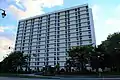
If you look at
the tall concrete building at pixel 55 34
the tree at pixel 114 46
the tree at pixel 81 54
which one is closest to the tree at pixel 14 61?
the tree at pixel 81 54

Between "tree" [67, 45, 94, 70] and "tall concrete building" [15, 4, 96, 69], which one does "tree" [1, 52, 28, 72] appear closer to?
"tree" [67, 45, 94, 70]

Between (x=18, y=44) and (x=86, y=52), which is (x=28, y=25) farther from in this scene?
(x=86, y=52)

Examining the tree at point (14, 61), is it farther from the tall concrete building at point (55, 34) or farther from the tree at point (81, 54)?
the tall concrete building at point (55, 34)

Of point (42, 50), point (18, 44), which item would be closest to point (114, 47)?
point (42, 50)

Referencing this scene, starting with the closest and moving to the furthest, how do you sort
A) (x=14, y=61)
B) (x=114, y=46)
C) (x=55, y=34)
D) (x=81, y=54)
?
(x=114, y=46), (x=81, y=54), (x=14, y=61), (x=55, y=34)

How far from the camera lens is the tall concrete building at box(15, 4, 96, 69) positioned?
103 m

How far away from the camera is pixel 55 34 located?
113000 mm

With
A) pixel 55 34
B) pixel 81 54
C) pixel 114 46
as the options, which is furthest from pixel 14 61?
pixel 55 34

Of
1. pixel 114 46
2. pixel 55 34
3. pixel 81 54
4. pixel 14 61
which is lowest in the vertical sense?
pixel 14 61

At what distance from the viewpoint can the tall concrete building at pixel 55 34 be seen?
10300cm

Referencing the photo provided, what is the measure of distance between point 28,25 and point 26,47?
18200mm

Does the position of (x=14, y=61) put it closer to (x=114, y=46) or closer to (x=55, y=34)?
(x=114, y=46)

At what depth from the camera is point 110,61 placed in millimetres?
53719

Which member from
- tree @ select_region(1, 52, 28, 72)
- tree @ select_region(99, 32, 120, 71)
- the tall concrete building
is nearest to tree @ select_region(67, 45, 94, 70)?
tree @ select_region(99, 32, 120, 71)
